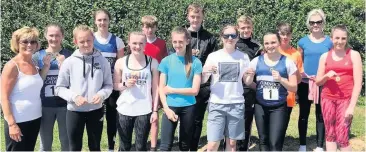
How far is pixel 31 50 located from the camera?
4754mm

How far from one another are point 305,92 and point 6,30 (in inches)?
230

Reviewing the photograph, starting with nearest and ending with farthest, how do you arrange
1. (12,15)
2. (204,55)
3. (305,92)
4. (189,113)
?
(189,113)
(204,55)
(305,92)
(12,15)

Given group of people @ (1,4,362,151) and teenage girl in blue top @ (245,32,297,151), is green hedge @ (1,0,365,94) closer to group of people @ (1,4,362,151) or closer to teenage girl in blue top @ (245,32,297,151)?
group of people @ (1,4,362,151)

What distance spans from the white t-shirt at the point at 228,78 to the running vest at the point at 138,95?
723 mm

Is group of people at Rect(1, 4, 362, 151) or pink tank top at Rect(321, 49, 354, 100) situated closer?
group of people at Rect(1, 4, 362, 151)

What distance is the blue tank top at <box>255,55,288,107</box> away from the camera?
5.43m

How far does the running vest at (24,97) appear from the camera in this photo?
15.3ft

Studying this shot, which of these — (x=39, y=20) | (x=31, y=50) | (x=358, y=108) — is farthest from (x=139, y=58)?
(x=358, y=108)

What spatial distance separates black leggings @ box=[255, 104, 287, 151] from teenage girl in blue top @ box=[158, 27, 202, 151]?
799 millimetres

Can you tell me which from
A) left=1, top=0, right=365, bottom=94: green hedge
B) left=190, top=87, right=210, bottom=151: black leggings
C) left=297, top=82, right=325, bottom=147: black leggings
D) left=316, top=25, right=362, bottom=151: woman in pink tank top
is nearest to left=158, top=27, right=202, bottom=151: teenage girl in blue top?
left=190, top=87, right=210, bottom=151: black leggings

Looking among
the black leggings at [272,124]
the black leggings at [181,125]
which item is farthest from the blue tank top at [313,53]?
the black leggings at [181,125]

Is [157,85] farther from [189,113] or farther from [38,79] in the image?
[38,79]

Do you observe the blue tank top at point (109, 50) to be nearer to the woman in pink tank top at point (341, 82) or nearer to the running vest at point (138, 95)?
the running vest at point (138, 95)

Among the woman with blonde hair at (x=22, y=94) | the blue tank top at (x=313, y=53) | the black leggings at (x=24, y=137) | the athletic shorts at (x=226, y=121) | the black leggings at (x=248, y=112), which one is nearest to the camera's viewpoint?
the woman with blonde hair at (x=22, y=94)
